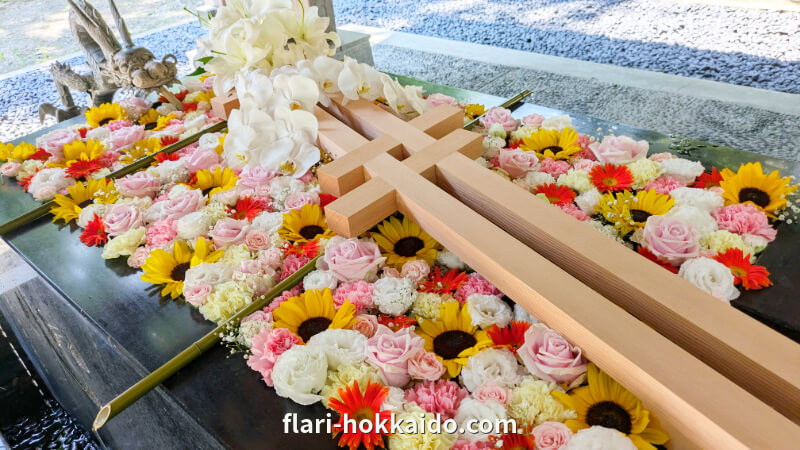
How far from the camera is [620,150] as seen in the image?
136 centimetres

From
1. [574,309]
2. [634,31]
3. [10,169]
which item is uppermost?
[574,309]

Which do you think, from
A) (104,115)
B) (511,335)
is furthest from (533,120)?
(104,115)

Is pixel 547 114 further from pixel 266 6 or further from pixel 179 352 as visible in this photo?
pixel 179 352

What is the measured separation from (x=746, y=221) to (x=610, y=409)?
591 millimetres

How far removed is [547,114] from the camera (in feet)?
5.46

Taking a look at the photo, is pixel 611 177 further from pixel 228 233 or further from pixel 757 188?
pixel 228 233

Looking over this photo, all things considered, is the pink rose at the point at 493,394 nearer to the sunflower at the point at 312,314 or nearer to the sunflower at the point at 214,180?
the sunflower at the point at 312,314

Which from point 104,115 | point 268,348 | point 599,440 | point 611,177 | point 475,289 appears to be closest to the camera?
point 599,440

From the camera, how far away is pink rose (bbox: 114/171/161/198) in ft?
4.73

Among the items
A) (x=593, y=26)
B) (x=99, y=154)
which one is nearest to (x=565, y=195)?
(x=99, y=154)

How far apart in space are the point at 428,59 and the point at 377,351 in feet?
12.3

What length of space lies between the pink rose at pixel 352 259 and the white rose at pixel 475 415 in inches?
14.0

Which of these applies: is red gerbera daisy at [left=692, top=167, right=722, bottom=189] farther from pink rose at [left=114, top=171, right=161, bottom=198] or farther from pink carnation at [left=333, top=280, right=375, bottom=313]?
pink rose at [left=114, top=171, right=161, bottom=198]

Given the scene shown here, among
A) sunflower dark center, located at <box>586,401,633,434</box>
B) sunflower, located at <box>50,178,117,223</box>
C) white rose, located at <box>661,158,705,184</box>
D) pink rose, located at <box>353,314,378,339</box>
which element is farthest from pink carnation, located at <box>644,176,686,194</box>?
sunflower, located at <box>50,178,117,223</box>
